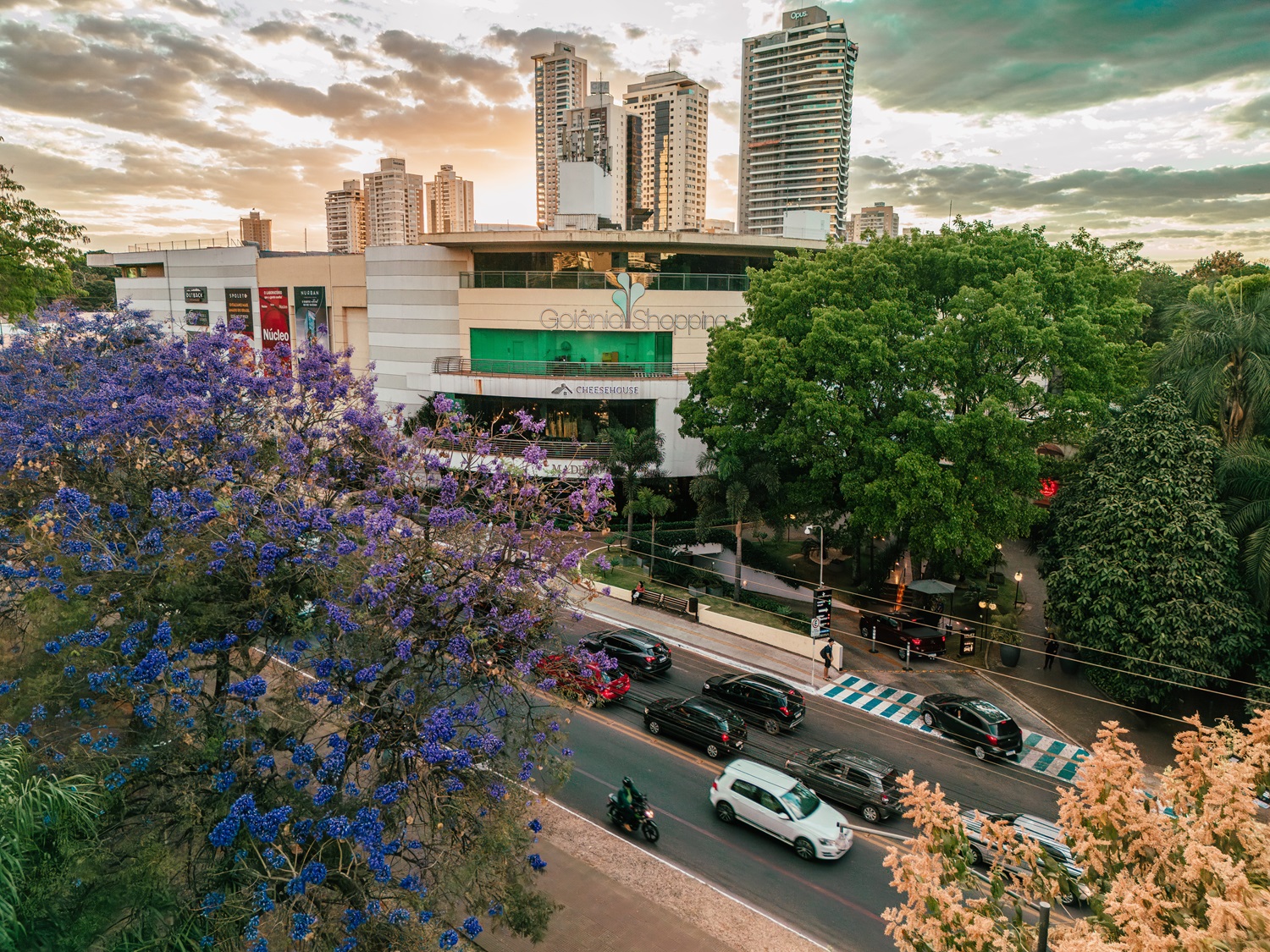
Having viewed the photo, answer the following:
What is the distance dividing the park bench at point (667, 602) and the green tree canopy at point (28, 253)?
87.8 ft

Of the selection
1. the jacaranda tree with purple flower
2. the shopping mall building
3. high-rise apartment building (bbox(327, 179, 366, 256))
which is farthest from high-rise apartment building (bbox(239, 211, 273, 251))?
the jacaranda tree with purple flower

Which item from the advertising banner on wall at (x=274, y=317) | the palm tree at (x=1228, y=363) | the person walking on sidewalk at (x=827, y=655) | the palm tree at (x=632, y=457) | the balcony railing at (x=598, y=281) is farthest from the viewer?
the advertising banner on wall at (x=274, y=317)

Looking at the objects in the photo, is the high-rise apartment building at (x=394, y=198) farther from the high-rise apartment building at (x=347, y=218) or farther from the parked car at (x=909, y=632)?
the parked car at (x=909, y=632)

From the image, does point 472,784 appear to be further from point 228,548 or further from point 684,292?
point 684,292

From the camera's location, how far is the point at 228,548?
32.2 feet

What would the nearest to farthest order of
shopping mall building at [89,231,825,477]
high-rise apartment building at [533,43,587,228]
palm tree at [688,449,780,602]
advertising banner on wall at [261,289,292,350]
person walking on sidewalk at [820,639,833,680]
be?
person walking on sidewalk at [820,639,833,680] < palm tree at [688,449,780,602] < shopping mall building at [89,231,825,477] < advertising banner on wall at [261,289,292,350] < high-rise apartment building at [533,43,587,228]

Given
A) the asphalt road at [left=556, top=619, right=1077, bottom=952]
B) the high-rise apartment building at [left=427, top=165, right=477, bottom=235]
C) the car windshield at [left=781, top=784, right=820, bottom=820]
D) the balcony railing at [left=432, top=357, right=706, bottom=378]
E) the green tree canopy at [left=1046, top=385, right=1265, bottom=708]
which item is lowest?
the asphalt road at [left=556, top=619, right=1077, bottom=952]

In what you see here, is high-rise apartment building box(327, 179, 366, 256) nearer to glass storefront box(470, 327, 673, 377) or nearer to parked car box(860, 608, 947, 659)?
glass storefront box(470, 327, 673, 377)

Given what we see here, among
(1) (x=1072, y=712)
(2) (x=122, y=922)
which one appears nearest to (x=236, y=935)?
Result: (2) (x=122, y=922)

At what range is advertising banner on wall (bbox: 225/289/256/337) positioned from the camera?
58322 mm

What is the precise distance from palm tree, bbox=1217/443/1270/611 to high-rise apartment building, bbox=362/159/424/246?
164 metres

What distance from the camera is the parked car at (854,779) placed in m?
17.8

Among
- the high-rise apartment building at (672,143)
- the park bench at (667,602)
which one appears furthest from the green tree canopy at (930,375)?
the high-rise apartment building at (672,143)

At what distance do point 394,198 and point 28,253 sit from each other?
495 ft
